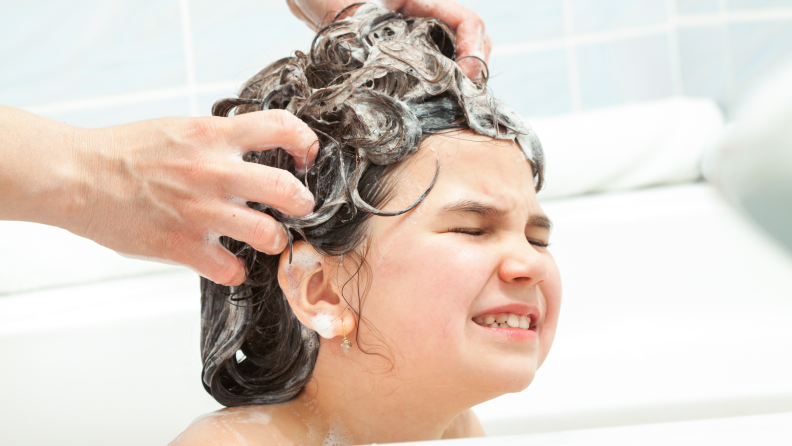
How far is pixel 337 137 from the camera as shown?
923mm

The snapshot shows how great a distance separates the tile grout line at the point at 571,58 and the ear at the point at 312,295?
1.59 m

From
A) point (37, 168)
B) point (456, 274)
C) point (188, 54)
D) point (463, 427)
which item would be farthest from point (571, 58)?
point (37, 168)

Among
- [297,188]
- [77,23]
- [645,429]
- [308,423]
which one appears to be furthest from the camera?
[77,23]

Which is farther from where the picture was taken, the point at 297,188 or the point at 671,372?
the point at 671,372

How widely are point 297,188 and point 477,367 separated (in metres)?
0.36

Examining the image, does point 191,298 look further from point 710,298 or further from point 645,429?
point 710,298

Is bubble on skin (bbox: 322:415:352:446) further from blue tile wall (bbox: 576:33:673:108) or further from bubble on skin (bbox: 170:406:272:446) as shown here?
blue tile wall (bbox: 576:33:673:108)

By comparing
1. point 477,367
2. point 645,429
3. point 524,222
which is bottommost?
point 645,429

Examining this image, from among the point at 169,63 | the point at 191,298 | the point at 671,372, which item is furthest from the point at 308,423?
the point at 169,63

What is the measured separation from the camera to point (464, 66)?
1.08 metres

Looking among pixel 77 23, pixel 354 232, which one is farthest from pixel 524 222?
pixel 77 23

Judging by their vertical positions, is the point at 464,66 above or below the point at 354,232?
above

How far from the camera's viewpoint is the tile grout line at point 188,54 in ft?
6.81

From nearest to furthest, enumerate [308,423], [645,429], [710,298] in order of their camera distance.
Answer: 1. [645,429]
2. [308,423]
3. [710,298]
